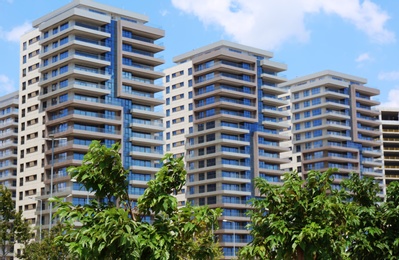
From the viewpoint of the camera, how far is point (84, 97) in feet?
346

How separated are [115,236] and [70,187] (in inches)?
3310

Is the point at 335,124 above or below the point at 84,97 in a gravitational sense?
above

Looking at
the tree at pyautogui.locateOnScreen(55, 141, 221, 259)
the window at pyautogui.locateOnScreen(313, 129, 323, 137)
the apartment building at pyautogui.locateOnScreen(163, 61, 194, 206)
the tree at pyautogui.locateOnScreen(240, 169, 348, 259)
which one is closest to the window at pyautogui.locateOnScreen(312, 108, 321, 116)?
the window at pyautogui.locateOnScreen(313, 129, 323, 137)

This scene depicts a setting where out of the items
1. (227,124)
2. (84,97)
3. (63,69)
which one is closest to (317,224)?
(84,97)

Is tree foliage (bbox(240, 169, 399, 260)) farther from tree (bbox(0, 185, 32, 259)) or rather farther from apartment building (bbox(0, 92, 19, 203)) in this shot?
apartment building (bbox(0, 92, 19, 203))

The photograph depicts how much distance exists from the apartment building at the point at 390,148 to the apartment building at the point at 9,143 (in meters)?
87.7

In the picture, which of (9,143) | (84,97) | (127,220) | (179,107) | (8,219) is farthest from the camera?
(179,107)

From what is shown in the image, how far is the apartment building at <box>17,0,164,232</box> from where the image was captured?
103750mm

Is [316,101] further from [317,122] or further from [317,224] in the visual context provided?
[317,224]

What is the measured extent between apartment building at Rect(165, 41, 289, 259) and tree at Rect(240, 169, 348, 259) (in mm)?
97551

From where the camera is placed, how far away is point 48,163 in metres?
105

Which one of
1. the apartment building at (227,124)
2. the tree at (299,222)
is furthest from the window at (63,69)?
the tree at (299,222)

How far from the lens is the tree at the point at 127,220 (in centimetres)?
1683

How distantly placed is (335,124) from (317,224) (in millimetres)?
127801
